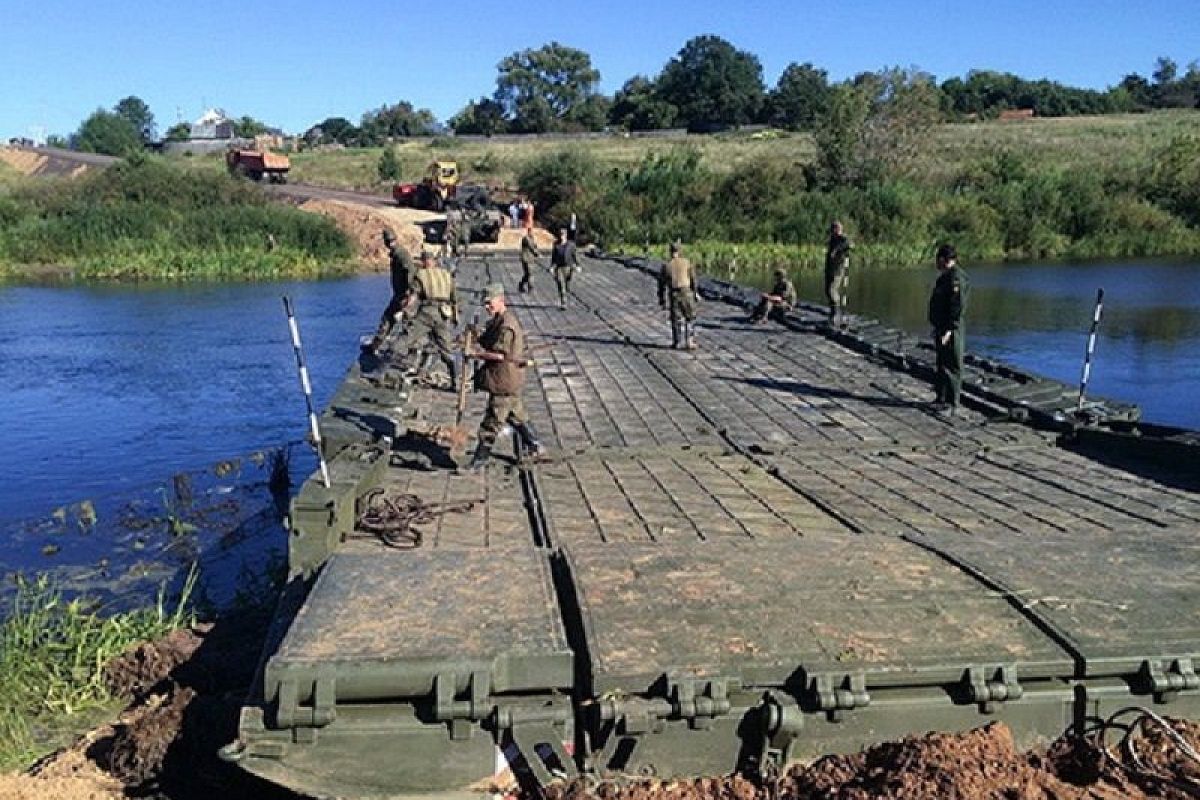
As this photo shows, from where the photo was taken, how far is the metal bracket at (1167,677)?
4695 mm

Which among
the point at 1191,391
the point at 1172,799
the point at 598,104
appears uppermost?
the point at 598,104

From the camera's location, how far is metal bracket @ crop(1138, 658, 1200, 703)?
4695mm

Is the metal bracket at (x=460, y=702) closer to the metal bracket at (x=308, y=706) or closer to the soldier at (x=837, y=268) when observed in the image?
the metal bracket at (x=308, y=706)

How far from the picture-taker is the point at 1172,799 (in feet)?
14.1

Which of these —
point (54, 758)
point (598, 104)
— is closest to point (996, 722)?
point (54, 758)

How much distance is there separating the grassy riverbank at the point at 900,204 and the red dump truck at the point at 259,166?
1273 cm

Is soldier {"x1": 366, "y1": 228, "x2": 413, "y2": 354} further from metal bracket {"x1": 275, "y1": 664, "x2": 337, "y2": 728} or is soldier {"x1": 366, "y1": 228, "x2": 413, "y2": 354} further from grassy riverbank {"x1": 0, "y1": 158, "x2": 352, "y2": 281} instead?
grassy riverbank {"x1": 0, "y1": 158, "x2": 352, "y2": 281}

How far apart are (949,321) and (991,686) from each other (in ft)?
23.4

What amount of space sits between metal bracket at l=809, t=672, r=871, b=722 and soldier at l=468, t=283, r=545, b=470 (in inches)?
196

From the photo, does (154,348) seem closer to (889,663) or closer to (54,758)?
(54,758)

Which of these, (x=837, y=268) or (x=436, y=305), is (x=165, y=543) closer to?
(x=436, y=305)

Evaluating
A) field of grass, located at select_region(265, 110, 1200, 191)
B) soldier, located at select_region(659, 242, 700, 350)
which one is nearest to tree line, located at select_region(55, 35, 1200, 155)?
field of grass, located at select_region(265, 110, 1200, 191)

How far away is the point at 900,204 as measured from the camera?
4738cm

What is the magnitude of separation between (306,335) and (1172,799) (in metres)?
24.5
